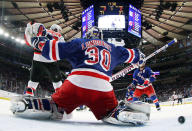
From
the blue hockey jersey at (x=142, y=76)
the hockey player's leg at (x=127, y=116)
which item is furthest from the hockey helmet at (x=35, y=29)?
the blue hockey jersey at (x=142, y=76)

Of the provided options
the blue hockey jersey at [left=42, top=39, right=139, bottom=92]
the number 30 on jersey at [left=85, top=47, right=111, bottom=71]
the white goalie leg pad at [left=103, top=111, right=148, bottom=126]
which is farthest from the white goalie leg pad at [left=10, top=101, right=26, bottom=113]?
the white goalie leg pad at [left=103, top=111, right=148, bottom=126]

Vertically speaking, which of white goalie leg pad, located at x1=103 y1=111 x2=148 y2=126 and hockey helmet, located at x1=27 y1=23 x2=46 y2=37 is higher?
hockey helmet, located at x1=27 y1=23 x2=46 y2=37

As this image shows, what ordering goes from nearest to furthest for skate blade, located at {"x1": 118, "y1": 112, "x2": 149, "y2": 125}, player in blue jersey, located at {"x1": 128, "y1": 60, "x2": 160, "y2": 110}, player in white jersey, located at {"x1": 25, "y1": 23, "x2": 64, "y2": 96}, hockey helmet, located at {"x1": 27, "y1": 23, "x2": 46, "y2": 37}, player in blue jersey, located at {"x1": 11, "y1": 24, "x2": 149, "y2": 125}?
skate blade, located at {"x1": 118, "y1": 112, "x2": 149, "y2": 125} < player in blue jersey, located at {"x1": 11, "y1": 24, "x2": 149, "y2": 125} < hockey helmet, located at {"x1": 27, "y1": 23, "x2": 46, "y2": 37} < player in white jersey, located at {"x1": 25, "y1": 23, "x2": 64, "y2": 96} < player in blue jersey, located at {"x1": 128, "y1": 60, "x2": 160, "y2": 110}

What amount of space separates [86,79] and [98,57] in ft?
0.74

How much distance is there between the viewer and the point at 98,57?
160cm

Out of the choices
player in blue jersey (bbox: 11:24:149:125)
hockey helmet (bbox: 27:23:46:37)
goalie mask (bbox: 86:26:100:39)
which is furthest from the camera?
hockey helmet (bbox: 27:23:46:37)

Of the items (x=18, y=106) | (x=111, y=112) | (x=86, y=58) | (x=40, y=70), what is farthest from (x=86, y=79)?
(x=40, y=70)

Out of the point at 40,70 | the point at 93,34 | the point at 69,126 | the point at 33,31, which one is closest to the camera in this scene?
the point at 69,126

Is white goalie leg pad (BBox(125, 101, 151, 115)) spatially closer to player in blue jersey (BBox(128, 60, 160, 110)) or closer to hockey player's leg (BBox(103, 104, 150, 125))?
hockey player's leg (BBox(103, 104, 150, 125))

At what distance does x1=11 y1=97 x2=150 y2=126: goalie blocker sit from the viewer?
1.42m

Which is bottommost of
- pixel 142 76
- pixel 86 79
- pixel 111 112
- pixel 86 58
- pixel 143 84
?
pixel 143 84

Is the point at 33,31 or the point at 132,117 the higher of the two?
the point at 33,31

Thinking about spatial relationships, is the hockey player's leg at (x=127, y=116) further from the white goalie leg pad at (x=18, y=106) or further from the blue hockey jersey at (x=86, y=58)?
the white goalie leg pad at (x=18, y=106)

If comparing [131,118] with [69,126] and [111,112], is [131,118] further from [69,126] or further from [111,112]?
[69,126]
